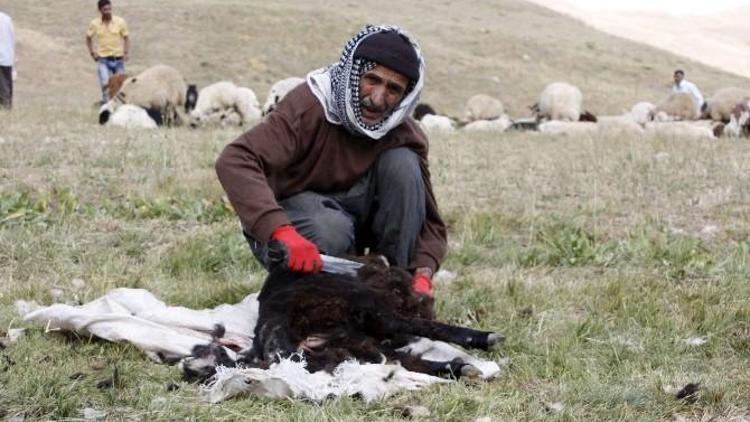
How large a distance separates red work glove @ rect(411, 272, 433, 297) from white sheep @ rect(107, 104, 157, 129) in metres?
7.97

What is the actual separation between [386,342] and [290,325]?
33 centimetres

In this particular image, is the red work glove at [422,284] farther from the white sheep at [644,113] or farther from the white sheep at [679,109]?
the white sheep at [679,109]

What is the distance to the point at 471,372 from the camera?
299 cm

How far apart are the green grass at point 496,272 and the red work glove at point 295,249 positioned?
51 cm

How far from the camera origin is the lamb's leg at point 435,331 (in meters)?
3.17

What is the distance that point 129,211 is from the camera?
18.4ft

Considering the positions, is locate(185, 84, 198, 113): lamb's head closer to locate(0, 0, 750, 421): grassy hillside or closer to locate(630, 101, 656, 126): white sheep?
locate(0, 0, 750, 421): grassy hillside

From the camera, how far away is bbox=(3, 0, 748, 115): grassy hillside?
22.3 metres

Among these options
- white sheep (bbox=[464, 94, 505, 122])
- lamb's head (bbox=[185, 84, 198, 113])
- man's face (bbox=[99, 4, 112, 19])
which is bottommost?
white sheep (bbox=[464, 94, 505, 122])

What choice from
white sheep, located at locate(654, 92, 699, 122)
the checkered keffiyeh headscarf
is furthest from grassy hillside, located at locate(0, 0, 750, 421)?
white sheep, located at locate(654, 92, 699, 122)

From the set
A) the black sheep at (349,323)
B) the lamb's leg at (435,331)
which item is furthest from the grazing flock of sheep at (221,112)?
the lamb's leg at (435,331)

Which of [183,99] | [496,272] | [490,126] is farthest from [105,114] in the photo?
[496,272]

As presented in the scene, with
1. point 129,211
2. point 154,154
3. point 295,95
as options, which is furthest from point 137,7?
point 295,95

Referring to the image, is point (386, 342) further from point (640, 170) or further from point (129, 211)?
point (640, 170)
